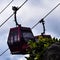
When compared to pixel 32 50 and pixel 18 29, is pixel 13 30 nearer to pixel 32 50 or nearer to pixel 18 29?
pixel 18 29

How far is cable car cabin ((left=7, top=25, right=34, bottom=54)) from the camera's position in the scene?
3180cm

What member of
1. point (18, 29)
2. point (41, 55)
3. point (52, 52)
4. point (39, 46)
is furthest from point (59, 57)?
point (18, 29)

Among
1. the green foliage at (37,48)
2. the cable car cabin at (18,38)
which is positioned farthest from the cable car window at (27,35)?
the green foliage at (37,48)

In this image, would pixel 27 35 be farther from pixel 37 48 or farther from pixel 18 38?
pixel 37 48

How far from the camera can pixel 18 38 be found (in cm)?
3244

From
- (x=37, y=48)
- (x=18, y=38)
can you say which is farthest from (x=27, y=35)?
(x=37, y=48)

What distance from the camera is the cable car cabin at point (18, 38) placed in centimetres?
3180

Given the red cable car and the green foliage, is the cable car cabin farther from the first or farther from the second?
the green foliage

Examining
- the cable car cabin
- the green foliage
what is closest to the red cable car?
the cable car cabin

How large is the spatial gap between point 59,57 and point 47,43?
1.34 m

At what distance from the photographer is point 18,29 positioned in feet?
104

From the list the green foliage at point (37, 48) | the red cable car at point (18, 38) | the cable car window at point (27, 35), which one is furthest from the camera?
the cable car window at point (27, 35)

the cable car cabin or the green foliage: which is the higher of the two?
the green foliage

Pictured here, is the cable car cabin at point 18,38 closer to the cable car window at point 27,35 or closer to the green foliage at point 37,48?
the cable car window at point 27,35
